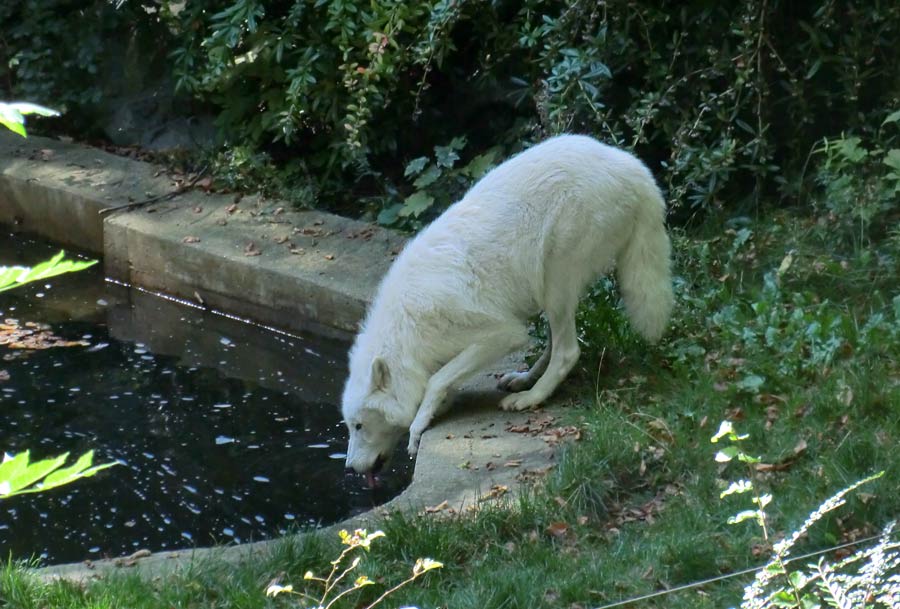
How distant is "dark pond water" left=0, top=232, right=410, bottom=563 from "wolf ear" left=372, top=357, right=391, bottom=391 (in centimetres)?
53

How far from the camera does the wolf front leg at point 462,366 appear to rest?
20.7ft

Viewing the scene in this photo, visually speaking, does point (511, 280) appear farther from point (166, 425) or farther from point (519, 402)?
point (166, 425)

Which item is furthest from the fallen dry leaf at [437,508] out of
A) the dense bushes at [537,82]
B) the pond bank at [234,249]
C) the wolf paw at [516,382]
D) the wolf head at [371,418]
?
the dense bushes at [537,82]

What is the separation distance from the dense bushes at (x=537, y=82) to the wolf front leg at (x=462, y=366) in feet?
6.40

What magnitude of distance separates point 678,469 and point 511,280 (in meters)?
1.47

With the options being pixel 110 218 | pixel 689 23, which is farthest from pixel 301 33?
pixel 689 23

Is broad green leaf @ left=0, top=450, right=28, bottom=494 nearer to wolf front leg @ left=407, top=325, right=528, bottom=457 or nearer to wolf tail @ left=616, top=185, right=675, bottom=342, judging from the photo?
wolf front leg @ left=407, top=325, right=528, bottom=457

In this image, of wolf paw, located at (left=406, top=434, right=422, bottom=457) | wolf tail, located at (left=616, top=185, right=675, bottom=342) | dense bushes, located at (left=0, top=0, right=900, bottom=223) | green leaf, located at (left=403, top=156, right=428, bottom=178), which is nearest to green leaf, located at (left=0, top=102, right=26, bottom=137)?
wolf paw, located at (left=406, top=434, right=422, bottom=457)

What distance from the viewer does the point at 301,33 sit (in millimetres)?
10141

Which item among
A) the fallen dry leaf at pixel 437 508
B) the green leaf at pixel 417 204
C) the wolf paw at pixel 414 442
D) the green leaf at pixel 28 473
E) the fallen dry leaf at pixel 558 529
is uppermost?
the green leaf at pixel 28 473

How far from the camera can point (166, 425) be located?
7.04 metres

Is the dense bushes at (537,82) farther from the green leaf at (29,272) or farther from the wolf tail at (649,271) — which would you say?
the green leaf at (29,272)

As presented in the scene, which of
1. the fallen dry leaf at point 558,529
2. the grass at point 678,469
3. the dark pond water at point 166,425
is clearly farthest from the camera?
the dark pond water at point 166,425

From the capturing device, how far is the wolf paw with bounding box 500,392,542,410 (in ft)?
21.1
